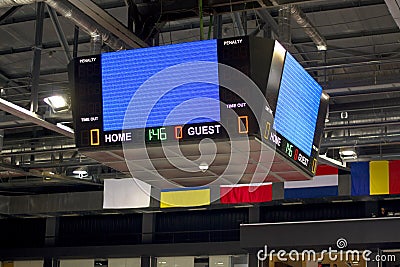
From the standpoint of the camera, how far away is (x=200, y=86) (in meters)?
5.48

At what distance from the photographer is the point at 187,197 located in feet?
55.1

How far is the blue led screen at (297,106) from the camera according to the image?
18.8 ft

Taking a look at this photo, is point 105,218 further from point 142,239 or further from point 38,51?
point 38,51

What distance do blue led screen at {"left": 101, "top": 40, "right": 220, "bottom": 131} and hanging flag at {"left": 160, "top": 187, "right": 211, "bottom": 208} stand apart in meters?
10.7

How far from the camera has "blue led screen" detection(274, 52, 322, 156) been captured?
5.74m

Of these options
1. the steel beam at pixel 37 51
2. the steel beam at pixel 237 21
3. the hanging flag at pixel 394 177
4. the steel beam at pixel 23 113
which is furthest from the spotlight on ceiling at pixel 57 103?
the hanging flag at pixel 394 177

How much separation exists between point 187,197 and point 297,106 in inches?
431

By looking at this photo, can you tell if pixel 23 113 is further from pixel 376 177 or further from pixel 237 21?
pixel 376 177

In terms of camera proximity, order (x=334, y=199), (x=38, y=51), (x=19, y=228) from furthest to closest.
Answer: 1. (x=19, y=228)
2. (x=334, y=199)
3. (x=38, y=51)

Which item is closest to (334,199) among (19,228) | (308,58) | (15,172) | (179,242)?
(179,242)

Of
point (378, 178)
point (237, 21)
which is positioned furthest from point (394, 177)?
point (237, 21)

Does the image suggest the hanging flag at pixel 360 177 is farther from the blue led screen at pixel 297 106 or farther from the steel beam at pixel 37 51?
the blue led screen at pixel 297 106

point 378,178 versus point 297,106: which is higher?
point 378,178

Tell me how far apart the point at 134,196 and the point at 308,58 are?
5991 mm
